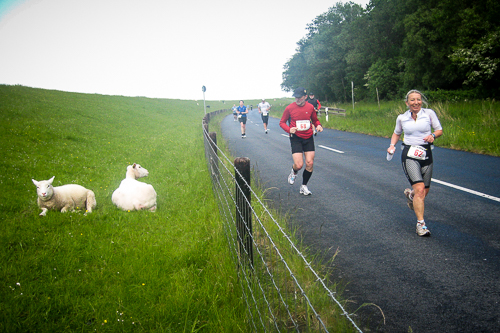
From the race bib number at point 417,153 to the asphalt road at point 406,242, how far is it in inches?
43.8

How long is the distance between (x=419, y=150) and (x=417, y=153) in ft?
0.18

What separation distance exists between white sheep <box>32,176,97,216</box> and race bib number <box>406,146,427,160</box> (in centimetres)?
537

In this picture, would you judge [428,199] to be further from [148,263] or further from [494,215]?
[148,263]

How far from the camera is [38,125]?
16.8 m

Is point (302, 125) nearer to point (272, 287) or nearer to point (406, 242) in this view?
point (406, 242)

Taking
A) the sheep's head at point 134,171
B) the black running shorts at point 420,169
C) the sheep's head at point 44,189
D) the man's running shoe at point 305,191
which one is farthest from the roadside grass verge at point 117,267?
the black running shorts at point 420,169

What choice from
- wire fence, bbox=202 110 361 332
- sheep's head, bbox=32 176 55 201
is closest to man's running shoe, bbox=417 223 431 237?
wire fence, bbox=202 110 361 332

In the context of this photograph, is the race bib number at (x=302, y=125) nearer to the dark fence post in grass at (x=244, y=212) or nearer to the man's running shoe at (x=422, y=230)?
the man's running shoe at (x=422, y=230)

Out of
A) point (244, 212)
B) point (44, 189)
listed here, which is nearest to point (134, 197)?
point (44, 189)

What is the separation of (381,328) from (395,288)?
2.26ft

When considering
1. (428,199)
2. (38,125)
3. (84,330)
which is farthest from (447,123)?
(38,125)

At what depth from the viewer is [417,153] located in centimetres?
463

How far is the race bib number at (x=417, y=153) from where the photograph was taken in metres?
4.61

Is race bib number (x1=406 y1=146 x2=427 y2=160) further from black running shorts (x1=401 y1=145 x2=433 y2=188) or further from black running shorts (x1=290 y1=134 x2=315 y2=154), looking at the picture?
black running shorts (x1=290 y1=134 x2=315 y2=154)
